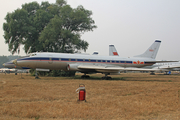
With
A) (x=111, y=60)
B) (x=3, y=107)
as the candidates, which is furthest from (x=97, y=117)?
(x=111, y=60)

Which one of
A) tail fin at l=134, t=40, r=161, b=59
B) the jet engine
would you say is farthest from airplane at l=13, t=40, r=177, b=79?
tail fin at l=134, t=40, r=161, b=59

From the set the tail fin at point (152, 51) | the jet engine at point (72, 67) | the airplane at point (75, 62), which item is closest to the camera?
the airplane at point (75, 62)

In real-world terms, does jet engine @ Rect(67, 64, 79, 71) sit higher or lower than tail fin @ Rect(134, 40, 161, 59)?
lower

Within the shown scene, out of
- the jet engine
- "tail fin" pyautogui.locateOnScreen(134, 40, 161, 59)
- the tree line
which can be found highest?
the tree line

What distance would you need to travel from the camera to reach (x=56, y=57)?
838 inches

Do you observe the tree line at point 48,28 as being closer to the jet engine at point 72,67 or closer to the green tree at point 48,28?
the green tree at point 48,28

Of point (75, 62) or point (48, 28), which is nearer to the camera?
point (75, 62)

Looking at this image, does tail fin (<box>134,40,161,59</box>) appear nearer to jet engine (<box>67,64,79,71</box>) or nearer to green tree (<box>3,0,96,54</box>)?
green tree (<box>3,0,96,54</box>)

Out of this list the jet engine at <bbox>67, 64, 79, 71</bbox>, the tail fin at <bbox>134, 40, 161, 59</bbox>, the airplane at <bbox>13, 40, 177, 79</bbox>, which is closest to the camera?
the airplane at <bbox>13, 40, 177, 79</bbox>

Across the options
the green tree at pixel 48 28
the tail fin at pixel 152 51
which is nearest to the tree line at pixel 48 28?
the green tree at pixel 48 28

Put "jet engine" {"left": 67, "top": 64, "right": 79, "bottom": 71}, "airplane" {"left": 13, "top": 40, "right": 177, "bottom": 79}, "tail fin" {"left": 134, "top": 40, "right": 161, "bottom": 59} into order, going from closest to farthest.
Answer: "airplane" {"left": 13, "top": 40, "right": 177, "bottom": 79} → "jet engine" {"left": 67, "top": 64, "right": 79, "bottom": 71} → "tail fin" {"left": 134, "top": 40, "right": 161, "bottom": 59}

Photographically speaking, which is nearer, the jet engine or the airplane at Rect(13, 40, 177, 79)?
the airplane at Rect(13, 40, 177, 79)

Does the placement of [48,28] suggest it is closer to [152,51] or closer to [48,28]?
[48,28]

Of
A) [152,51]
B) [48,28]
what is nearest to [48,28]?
[48,28]
